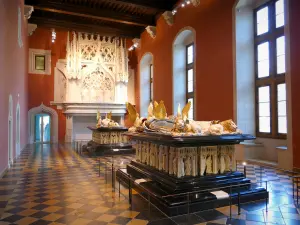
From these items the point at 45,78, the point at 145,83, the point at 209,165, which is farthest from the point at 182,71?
the point at 45,78

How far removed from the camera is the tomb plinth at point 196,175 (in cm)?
390

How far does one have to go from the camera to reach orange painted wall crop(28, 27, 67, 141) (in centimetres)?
1510

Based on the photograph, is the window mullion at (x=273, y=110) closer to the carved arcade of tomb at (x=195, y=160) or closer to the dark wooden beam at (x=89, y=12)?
the carved arcade of tomb at (x=195, y=160)

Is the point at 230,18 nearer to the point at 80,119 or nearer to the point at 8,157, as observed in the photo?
the point at 8,157

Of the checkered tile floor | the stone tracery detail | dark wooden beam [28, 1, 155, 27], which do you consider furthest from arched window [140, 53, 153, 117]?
the checkered tile floor

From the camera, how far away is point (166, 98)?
13.0 metres

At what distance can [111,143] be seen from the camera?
10461 mm

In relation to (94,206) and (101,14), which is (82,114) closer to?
(101,14)

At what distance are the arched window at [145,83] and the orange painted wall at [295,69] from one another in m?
10.5

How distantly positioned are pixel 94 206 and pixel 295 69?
5764mm

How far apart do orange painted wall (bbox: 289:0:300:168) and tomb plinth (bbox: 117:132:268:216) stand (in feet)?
7.94

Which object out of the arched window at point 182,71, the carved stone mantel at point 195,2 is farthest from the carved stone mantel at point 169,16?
the carved stone mantel at point 195,2

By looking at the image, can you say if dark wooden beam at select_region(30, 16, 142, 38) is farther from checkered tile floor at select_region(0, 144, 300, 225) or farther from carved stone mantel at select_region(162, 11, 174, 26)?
checkered tile floor at select_region(0, 144, 300, 225)

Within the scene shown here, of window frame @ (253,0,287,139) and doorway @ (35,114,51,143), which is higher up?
window frame @ (253,0,287,139)
